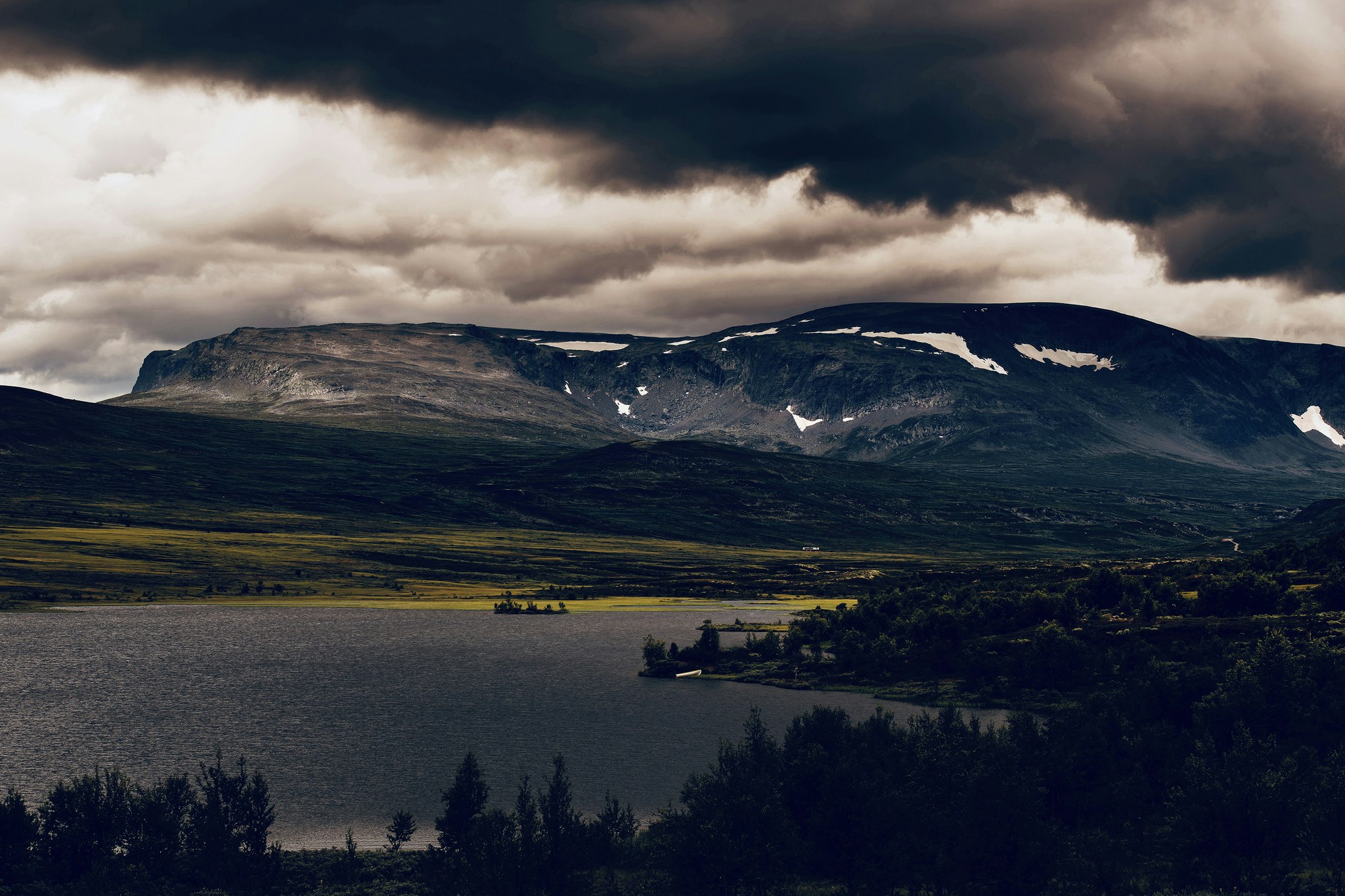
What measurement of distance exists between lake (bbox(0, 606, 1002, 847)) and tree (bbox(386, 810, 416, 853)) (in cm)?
326

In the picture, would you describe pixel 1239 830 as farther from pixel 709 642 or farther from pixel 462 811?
pixel 709 642

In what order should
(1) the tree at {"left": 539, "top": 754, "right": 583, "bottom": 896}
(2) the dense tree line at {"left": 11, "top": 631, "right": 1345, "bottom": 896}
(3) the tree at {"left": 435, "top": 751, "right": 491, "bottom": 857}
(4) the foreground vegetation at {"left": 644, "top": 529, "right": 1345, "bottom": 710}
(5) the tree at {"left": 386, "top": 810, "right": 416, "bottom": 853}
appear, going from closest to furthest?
(2) the dense tree line at {"left": 11, "top": 631, "right": 1345, "bottom": 896}
(1) the tree at {"left": 539, "top": 754, "right": 583, "bottom": 896}
(3) the tree at {"left": 435, "top": 751, "right": 491, "bottom": 857}
(5) the tree at {"left": 386, "top": 810, "right": 416, "bottom": 853}
(4) the foreground vegetation at {"left": 644, "top": 529, "right": 1345, "bottom": 710}

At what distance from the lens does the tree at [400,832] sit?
78.4m

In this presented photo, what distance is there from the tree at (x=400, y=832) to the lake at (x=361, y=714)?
3256mm

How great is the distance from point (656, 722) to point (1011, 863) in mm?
58543

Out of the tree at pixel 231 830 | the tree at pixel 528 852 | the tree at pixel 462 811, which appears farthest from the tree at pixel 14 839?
the tree at pixel 528 852

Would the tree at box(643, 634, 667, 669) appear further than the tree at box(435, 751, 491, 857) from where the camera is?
Yes

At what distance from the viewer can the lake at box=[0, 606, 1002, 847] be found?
97000 mm

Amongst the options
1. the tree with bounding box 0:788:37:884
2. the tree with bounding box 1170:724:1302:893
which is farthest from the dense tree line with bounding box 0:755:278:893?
the tree with bounding box 1170:724:1302:893

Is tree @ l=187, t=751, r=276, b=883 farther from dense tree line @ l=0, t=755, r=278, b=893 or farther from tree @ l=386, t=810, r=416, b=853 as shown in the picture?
tree @ l=386, t=810, r=416, b=853

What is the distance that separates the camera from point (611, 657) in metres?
176

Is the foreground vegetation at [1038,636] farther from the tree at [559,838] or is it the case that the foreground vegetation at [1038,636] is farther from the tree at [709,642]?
the tree at [559,838]

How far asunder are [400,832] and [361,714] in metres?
51.1

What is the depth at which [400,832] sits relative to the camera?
78.9 meters
